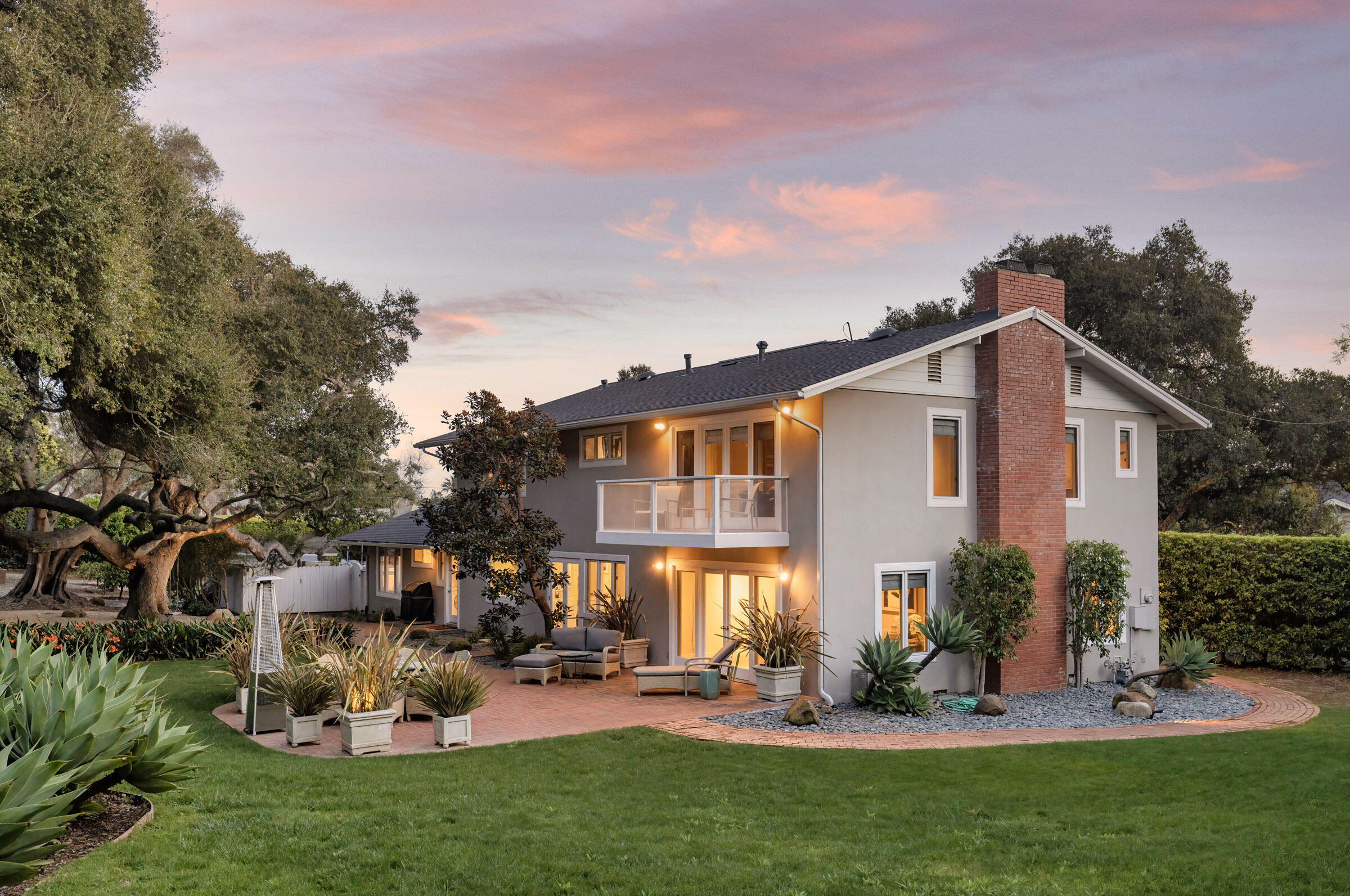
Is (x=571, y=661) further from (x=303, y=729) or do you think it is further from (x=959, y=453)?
(x=959, y=453)

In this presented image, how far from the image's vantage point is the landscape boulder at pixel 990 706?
14.3 meters

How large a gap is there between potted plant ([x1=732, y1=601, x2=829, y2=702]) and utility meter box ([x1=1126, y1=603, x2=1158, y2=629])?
716cm

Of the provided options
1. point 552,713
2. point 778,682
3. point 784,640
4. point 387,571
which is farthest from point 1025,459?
point 387,571

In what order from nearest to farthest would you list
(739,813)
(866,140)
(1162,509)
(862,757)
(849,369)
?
(739,813), (862,757), (849,369), (866,140), (1162,509)

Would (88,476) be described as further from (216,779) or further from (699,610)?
(216,779)

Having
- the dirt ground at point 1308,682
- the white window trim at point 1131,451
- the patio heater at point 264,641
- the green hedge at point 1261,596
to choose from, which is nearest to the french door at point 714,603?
the patio heater at point 264,641

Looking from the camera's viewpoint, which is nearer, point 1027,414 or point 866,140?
point 1027,414

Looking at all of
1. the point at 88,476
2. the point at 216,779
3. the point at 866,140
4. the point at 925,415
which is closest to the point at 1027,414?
the point at 925,415

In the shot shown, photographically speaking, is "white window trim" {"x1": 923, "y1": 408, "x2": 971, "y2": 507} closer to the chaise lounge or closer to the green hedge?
the chaise lounge

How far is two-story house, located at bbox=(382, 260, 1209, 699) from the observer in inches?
608

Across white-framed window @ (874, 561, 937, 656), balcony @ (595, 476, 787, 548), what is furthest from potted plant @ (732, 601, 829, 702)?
white-framed window @ (874, 561, 937, 656)

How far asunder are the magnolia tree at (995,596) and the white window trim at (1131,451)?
403 centimetres

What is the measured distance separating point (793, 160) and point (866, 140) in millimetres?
1527

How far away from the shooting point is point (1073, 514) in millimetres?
17828
